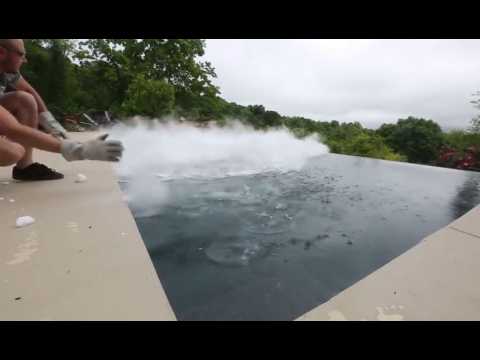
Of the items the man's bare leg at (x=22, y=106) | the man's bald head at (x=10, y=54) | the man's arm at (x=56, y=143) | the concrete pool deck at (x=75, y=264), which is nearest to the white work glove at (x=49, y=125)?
the man's bare leg at (x=22, y=106)

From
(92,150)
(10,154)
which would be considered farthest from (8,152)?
(92,150)

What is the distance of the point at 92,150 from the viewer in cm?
156

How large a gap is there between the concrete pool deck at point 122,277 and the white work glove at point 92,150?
428 millimetres

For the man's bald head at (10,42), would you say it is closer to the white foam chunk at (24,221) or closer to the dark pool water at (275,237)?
the white foam chunk at (24,221)

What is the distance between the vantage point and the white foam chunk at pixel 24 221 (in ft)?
3.53

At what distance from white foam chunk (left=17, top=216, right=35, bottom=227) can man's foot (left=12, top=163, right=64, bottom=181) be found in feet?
3.01

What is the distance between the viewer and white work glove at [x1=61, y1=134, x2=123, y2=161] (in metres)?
1.52

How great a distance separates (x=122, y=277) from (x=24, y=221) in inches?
28.6

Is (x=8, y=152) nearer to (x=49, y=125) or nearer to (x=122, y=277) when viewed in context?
(x=49, y=125)

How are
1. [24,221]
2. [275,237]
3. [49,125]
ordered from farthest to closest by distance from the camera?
[49,125]
[275,237]
[24,221]
